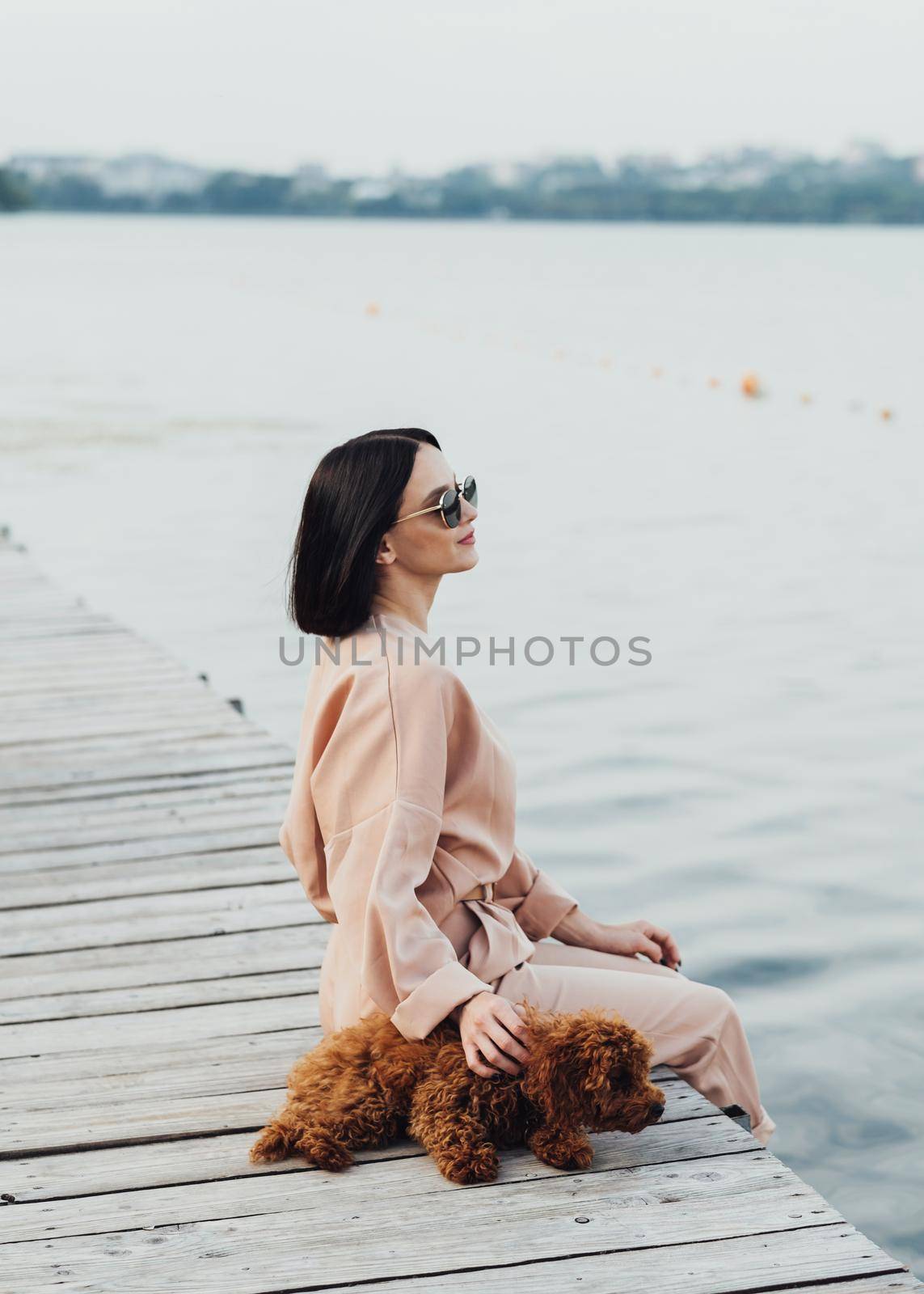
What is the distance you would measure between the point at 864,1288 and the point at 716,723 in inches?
221

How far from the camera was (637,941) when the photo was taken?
3.03m

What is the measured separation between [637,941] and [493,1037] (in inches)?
24.7

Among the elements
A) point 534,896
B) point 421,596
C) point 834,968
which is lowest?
point 834,968

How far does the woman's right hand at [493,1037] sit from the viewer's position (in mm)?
2477

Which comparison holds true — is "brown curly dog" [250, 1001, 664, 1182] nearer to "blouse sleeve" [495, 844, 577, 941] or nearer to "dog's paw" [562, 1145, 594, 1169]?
"dog's paw" [562, 1145, 594, 1169]

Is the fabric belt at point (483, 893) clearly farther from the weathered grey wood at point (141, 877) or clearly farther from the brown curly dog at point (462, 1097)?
the weathered grey wood at point (141, 877)

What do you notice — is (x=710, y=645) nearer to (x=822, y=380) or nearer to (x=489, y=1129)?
(x=489, y=1129)

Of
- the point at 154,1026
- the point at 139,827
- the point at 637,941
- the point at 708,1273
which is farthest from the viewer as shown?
the point at 139,827

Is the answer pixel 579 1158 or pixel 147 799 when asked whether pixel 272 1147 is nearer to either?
pixel 579 1158

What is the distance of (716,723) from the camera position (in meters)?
7.84

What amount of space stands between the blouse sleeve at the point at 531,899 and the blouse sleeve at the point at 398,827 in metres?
0.37

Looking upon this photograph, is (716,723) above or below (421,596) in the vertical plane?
below

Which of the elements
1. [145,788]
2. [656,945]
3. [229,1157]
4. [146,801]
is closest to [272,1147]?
[229,1157]

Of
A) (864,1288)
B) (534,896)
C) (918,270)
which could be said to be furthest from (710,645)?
(918,270)
